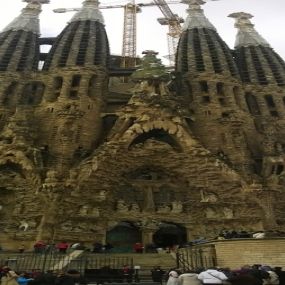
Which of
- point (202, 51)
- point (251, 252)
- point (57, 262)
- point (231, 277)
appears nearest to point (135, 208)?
point (57, 262)

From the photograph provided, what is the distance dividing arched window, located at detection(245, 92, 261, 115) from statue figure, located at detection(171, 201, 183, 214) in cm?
1762

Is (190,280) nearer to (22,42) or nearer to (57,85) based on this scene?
(57,85)

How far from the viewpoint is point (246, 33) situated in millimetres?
53250

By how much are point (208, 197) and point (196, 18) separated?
106 feet

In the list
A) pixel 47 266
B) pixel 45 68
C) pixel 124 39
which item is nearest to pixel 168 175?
pixel 47 266

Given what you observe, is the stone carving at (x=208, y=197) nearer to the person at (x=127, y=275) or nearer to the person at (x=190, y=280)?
the person at (x=127, y=275)

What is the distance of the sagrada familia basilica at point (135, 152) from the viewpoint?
26.7 metres

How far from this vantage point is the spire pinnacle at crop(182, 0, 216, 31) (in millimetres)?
50750

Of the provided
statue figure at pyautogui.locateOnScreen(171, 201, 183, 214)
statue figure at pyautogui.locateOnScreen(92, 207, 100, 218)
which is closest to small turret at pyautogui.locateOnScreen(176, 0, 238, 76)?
statue figure at pyautogui.locateOnScreen(171, 201, 183, 214)

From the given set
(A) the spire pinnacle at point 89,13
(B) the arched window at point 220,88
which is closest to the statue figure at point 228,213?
(B) the arched window at point 220,88

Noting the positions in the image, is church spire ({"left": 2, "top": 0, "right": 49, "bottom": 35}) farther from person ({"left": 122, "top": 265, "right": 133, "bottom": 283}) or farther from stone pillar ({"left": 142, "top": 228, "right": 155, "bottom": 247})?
person ({"left": 122, "top": 265, "right": 133, "bottom": 283})

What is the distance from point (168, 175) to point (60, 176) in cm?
839

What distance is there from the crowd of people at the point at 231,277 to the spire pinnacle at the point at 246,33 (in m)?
46.1

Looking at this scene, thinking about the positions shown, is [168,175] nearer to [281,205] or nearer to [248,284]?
[281,205]
